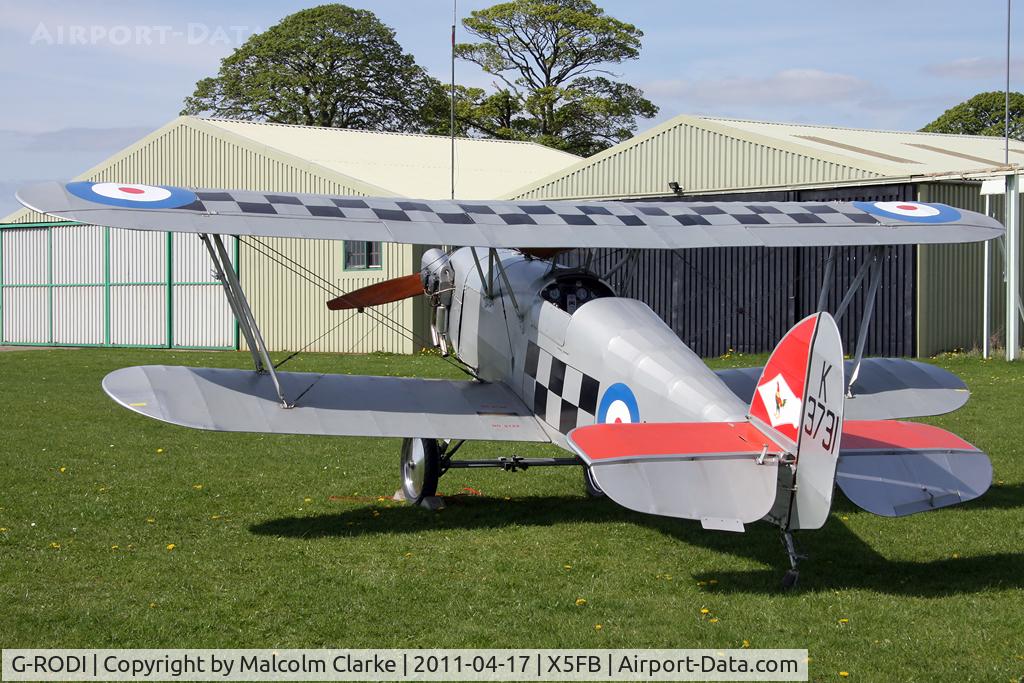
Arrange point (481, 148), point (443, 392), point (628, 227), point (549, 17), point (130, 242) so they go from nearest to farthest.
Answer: point (628, 227)
point (443, 392)
point (130, 242)
point (481, 148)
point (549, 17)

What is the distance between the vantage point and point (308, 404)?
883 cm

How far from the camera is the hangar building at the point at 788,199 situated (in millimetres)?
20828

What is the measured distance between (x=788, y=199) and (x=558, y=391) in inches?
579

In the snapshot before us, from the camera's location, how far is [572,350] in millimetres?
8523

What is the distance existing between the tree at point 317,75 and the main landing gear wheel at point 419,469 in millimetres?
45983

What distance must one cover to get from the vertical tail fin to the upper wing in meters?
2.36

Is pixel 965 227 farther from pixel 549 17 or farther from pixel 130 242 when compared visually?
pixel 549 17

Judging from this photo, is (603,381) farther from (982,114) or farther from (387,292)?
(982,114)

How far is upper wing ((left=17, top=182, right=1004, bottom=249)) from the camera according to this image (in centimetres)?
776

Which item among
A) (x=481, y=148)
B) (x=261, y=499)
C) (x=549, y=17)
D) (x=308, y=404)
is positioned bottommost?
(x=261, y=499)

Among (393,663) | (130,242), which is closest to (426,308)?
(130,242)

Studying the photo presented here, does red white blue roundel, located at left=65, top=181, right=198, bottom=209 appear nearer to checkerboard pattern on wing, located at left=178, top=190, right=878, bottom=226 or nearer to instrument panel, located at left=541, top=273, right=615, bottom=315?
checkerboard pattern on wing, located at left=178, top=190, right=878, bottom=226

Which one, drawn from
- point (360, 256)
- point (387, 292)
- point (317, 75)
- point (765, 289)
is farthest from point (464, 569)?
point (317, 75)

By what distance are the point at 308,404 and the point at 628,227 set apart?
8.97ft
